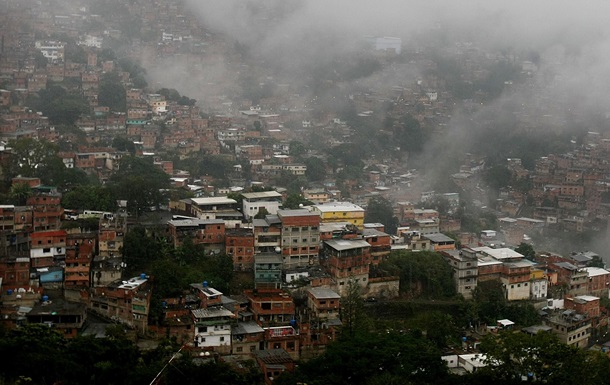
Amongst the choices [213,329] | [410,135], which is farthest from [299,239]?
[410,135]

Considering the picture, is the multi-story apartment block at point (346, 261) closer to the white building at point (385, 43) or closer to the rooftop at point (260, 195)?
the rooftop at point (260, 195)

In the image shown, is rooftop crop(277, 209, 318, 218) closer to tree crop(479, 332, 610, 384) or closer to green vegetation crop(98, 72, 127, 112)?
tree crop(479, 332, 610, 384)

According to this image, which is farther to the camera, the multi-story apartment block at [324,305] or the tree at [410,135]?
the tree at [410,135]

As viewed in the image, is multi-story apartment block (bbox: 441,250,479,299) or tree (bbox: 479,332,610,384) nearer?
tree (bbox: 479,332,610,384)

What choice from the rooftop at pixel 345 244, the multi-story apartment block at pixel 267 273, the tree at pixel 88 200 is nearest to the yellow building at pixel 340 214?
the rooftop at pixel 345 244

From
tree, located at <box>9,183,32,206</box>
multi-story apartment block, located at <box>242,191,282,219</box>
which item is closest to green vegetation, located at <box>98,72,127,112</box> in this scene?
multi-story apartment block, located at <box>242,191,282,219</box>

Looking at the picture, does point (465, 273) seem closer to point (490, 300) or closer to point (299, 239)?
point (490, 300)
